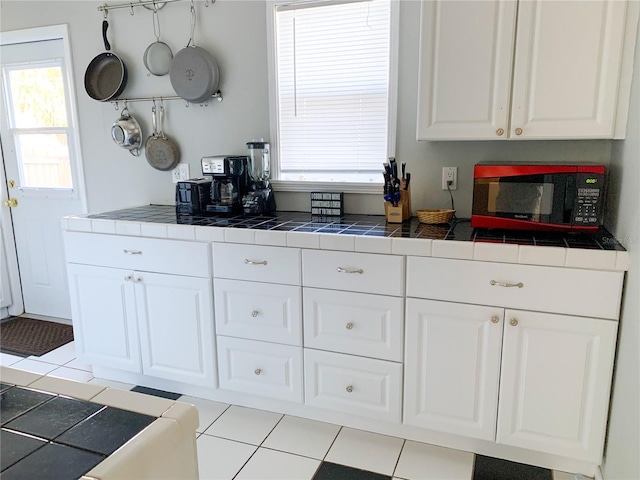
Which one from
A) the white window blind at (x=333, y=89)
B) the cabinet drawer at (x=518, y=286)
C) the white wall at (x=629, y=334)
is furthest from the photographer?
the white window blind at (x=333, y=89)

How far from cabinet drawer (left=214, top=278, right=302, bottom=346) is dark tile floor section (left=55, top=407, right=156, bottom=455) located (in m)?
1.47

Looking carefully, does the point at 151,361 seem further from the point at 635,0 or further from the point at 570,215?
the point at 635,0

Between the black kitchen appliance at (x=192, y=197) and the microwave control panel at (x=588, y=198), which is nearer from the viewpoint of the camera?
the microwave control panel at (x=588, y=198)

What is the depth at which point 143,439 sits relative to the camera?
0.66 meters

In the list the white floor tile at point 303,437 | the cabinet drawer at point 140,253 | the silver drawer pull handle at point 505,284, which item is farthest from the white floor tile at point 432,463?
the cabinet drawer at point 140,253

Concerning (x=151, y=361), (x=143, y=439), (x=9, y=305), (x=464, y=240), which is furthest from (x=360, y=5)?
(x=9, y=305)

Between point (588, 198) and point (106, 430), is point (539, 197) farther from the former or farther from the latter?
point (106, 430)

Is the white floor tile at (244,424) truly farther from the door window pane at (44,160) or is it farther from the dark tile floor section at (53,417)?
the door window pane at (44,160)

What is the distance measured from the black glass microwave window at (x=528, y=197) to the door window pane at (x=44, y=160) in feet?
9.40

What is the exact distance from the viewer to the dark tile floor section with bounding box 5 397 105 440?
69 cm

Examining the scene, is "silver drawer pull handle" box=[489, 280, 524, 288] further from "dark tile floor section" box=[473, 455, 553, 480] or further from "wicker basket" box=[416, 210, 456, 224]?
"dark tile floor section" box=[473, 455, 553, 480]

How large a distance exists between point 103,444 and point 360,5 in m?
2.40

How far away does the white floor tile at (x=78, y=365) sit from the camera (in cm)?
292

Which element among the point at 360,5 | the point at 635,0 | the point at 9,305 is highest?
the point at 360,5
